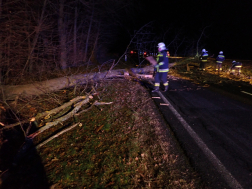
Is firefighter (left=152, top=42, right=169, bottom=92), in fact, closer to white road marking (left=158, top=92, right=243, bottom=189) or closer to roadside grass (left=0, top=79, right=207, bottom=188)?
roadside grass (left=0, top=79, right=207, bottom=188)

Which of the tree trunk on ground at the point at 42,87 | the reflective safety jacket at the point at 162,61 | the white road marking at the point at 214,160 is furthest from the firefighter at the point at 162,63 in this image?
the white road marking at the point at 214,160

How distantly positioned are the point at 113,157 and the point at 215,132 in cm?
229

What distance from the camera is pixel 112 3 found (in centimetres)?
1472

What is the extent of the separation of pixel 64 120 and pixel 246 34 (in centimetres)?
2949

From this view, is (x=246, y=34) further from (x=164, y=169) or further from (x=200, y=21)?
(x=164, y=169)

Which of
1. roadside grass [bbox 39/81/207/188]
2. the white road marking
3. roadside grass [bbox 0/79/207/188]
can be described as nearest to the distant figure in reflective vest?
the white road marking

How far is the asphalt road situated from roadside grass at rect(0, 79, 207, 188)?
0.26 metres

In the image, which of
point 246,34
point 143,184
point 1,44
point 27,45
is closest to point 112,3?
point 27,45

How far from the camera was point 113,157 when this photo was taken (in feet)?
9.24

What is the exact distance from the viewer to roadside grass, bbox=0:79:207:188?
7.79 feet

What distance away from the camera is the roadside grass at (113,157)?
2375 mm

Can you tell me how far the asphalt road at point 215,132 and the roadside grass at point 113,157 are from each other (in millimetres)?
258

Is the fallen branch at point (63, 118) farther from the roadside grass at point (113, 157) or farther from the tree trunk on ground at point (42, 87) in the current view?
the tree trunk on ground at point (42, 87)

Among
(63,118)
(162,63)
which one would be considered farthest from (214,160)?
(162,63)
